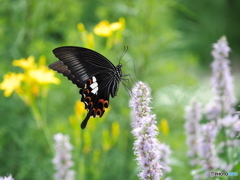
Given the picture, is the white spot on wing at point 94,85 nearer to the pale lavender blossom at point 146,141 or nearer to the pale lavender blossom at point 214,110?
the pale lavender blossom at point 214,110

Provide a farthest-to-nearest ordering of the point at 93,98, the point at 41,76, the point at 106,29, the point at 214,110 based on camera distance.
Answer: the point at 106,29 < the point at 41,76 < the point at 93,98 < the point at 214,110

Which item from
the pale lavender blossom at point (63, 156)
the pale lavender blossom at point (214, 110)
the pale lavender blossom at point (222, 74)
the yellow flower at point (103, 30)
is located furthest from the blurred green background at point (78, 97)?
the pale lavender blossom at point (222, 74)

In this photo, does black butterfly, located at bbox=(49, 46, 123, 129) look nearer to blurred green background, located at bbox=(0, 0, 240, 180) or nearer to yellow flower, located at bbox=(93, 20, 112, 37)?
yellow flower, located at bbox=(93, 20, 112, 37)

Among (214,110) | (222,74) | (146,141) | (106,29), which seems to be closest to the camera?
(146,141)

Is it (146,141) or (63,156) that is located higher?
(63,156)

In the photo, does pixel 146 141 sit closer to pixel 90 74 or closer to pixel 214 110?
pixel 214 110

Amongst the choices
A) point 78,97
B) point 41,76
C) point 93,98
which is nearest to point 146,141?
point 93,98

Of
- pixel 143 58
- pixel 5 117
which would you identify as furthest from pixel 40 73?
pixel 143 58
